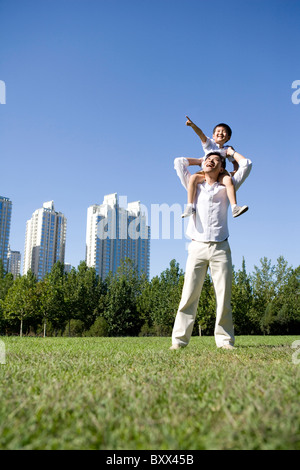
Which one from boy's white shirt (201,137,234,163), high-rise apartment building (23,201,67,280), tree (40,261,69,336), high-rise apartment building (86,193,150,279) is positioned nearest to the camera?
boy's white shirt (201,137,234,163)

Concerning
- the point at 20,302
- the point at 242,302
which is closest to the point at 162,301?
the point at 242,302

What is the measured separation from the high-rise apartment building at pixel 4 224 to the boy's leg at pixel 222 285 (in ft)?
230

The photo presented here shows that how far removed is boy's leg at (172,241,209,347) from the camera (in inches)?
187

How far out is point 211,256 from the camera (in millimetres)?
4777

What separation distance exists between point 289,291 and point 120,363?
40.1 metres

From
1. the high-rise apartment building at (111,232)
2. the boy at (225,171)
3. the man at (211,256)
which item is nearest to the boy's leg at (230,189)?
the boy at (225,171)

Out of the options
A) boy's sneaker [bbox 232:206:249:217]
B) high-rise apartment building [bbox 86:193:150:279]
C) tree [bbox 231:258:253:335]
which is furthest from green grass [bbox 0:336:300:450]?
high-rise apartment building [bbox 86:193:150:279]

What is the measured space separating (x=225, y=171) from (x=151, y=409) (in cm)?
392

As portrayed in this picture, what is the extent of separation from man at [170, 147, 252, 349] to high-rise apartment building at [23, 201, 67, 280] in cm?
6982

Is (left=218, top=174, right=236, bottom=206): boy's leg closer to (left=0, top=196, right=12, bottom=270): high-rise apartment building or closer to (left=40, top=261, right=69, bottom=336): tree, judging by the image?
(left=40, top=261, right=69, bottom=336): tree

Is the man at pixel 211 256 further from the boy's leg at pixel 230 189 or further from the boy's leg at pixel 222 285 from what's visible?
the boy's leg at pixel 230 189

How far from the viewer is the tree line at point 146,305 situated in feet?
111
